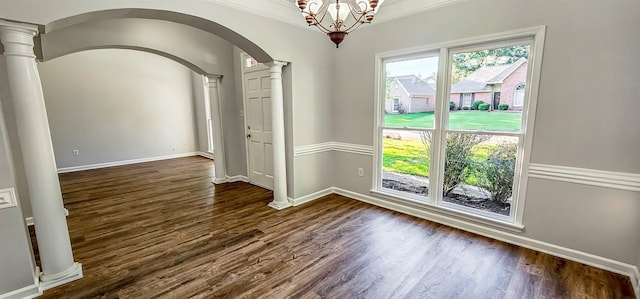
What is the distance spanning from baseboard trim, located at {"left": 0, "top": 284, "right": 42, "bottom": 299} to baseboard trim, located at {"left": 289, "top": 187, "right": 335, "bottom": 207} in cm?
255

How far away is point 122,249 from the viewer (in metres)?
2.65

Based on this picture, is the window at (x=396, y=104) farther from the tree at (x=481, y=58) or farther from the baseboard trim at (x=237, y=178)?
the baseboard trim at (x=237, y=178)

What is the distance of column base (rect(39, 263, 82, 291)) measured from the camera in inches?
80.9

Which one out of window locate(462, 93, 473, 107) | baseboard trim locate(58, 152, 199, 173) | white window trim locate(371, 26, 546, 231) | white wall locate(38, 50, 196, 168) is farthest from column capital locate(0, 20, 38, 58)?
baseboard trim locate(58, 152, 199, 173)

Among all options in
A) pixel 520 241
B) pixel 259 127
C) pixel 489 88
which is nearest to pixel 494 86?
pixel 489 88

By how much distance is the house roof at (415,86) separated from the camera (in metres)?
3.16

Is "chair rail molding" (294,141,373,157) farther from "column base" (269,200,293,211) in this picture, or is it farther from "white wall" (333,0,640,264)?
"white wall" (333,0,640,264)

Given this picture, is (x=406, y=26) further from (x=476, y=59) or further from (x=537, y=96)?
(x=537, y=96)

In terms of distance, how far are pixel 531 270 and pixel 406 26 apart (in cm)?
279

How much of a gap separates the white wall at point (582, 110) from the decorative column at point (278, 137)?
84.1 inches

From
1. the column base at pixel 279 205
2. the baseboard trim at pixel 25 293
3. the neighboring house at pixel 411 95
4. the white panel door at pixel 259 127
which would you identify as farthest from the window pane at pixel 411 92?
the baseboard trim at pixel 25 293

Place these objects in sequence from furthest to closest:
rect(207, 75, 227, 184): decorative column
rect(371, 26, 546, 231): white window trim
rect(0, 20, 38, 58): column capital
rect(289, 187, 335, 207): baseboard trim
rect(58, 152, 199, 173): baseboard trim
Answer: rect(58, 152, 199, 173): baseboard trim → rect(207, 75, 227, 184): decorative column → rect(289, 187, 335, 207): baseboard trim → rect(371, 26, 546, 231): white window trim → rect(0, 20, 38, 58): column capital

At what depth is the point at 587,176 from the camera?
2256 millimetres

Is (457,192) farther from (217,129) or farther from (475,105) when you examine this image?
(217,129)
